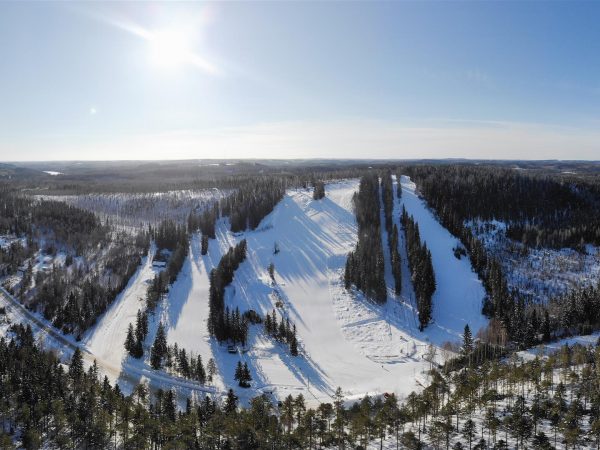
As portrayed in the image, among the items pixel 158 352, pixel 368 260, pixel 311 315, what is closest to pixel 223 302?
pixel 311 315

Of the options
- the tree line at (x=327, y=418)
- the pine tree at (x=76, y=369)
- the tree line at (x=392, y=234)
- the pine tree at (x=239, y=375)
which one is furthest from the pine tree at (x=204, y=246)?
the tree line at (x=327, y=418)

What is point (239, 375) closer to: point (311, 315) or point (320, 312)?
point (311, 315)

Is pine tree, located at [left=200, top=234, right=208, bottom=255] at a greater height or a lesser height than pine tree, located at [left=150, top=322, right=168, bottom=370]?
greater

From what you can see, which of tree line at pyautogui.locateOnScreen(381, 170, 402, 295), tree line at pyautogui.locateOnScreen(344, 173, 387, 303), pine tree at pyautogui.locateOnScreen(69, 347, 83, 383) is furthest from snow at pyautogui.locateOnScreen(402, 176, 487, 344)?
pine tree at pyautogui.locateOnScreen(69, 347, 83, 383)

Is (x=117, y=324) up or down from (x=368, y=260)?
down

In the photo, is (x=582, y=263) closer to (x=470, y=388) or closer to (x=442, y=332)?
(x=442, y=332)

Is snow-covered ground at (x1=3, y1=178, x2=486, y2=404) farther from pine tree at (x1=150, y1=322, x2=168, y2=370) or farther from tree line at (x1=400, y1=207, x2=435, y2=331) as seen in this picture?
tree line at (x1=400, y1=207, x2=435, y2=331)

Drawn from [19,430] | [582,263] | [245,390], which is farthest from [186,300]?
[582,263]
